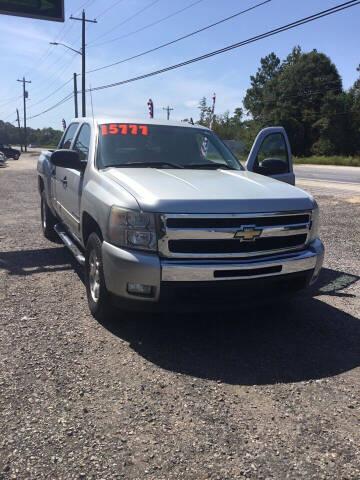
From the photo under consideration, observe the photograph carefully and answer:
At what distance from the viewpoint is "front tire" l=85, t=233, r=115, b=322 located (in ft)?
11.9

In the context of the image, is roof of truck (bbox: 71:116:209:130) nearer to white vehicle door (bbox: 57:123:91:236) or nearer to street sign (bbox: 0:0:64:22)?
white vehicle door (bbox: 57:123:91:236)

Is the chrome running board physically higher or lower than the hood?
lower

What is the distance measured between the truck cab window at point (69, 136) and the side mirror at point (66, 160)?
57.6 inches

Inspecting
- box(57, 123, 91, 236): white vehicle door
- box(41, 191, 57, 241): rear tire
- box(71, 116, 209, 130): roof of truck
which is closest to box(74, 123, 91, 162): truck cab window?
box(57, 123, 91, 236): white vehicle door

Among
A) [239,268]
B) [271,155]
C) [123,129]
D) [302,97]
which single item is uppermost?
[302,97]

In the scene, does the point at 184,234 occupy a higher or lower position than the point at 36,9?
lower

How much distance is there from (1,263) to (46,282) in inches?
45.6

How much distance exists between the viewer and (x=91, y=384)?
292 centimetres

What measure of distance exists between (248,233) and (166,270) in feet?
2.31

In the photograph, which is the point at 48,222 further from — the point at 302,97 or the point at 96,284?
the point at 302,97

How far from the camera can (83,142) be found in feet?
16.6

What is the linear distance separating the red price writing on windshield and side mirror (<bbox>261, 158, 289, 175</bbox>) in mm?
1376

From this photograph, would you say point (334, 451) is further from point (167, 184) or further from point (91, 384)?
point (167, 184)

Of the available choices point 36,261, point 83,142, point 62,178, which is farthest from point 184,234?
point 36,261
